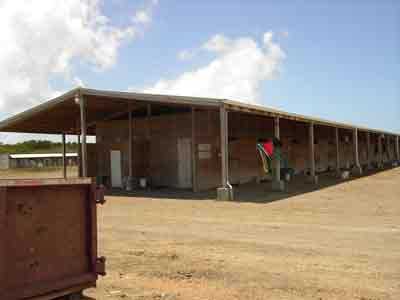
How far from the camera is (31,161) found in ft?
185

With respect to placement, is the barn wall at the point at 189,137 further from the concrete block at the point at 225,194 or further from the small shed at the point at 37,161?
the small shed at the point at 37,161

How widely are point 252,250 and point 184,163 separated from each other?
36.1 ft

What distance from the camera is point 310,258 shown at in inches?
229

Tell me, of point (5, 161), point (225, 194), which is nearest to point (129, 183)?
point (225, 194)

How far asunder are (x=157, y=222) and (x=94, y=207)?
17.3ft

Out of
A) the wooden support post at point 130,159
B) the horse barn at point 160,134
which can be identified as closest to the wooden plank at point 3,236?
the horse barn at point 160,134

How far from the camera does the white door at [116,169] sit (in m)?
19.3

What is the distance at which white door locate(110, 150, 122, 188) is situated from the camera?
19312 millimetres

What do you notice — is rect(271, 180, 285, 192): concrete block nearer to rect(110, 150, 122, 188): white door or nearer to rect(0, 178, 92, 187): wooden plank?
rect(110, 150, 122, 188): white door

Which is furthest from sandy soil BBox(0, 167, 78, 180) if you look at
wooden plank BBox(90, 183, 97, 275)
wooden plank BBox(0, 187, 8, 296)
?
wooden plank BBox(0, 187, 8, 296)

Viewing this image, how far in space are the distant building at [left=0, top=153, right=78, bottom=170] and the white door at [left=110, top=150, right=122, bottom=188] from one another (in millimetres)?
36556

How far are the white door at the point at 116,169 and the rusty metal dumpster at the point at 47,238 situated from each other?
15244 millimetres

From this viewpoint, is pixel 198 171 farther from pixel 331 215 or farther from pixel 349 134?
pixel 349 134

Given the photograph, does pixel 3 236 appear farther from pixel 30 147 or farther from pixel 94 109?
pixel 30 147
